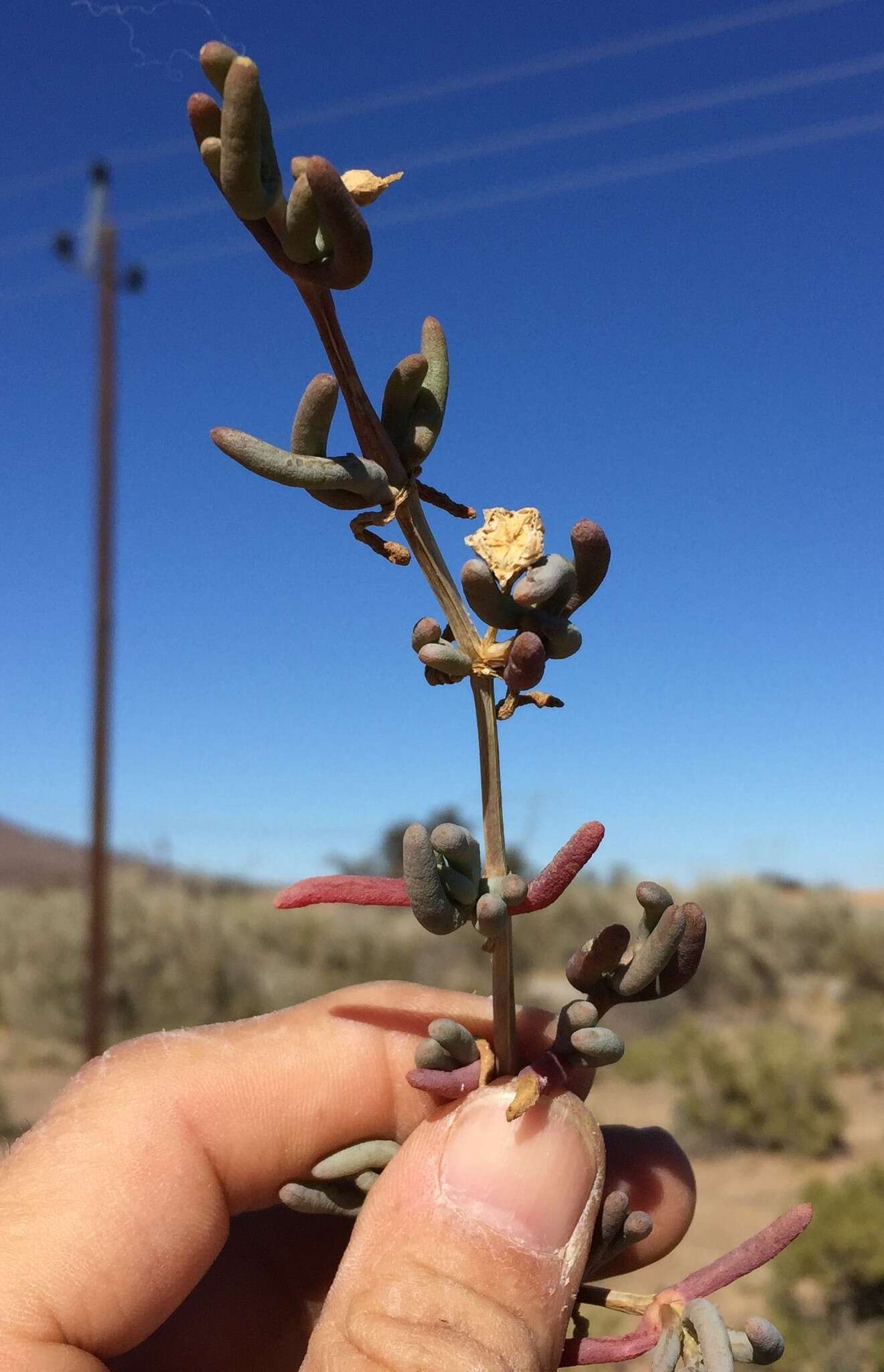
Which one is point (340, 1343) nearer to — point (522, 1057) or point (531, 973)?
point (522, 1057)

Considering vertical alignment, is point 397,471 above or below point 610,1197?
above

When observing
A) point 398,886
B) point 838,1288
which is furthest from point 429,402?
point 838,1288

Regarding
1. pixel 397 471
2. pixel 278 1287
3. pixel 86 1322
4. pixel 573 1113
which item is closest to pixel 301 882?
pixel 397 471

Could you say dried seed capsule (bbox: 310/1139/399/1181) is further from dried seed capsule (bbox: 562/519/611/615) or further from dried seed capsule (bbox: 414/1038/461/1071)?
dried seed capsule (bbox: 562/519/611/615)

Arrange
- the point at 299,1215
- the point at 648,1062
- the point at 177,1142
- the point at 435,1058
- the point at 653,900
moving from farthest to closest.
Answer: the point at 648,1062
the point at 299,1215
the point at 177,1142
the point at 435,1058
the point at 653,900

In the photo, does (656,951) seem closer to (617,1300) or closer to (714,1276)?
(714,1276)

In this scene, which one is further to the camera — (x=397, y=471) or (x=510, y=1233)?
(x=510, y=1233)

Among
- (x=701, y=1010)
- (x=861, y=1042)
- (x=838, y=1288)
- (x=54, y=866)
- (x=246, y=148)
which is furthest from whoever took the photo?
(x=54, y=866)
